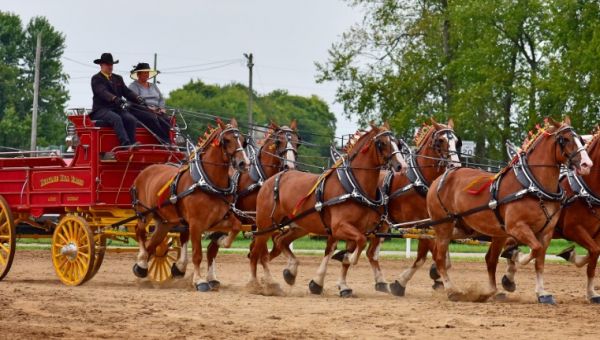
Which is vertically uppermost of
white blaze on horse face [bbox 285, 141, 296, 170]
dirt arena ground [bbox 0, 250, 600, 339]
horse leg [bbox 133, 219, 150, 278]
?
white blaze on horse face [bbox 285, 141, 296, 170]

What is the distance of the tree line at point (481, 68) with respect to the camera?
1447 inches

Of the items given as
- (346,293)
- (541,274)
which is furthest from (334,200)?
(541,274)

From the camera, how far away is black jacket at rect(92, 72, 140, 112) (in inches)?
729

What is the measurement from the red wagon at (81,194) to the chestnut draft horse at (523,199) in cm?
454

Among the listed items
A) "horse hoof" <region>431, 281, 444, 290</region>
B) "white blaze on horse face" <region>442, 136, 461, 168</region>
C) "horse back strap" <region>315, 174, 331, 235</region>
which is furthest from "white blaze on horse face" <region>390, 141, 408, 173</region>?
"horse hoof" <region>431, 281, 444, 290</region>

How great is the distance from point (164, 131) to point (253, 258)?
8.65 ft

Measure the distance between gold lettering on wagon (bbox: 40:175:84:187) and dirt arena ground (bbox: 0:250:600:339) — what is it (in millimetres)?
1439

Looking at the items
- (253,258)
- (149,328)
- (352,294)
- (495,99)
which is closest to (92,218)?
(253,258)

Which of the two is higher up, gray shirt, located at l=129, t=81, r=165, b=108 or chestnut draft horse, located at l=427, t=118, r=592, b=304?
gray shirt, located at l=129, t=81, r=165, b=108

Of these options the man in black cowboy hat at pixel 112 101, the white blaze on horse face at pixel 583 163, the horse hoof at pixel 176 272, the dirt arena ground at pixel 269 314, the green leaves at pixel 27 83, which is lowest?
the dirt arena ground at pixel 269 314

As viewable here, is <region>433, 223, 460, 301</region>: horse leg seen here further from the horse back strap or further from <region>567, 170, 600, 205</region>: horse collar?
<region>567, 170, 600, 205</region>: horse collar

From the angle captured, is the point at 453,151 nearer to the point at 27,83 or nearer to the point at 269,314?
the point at 269,314

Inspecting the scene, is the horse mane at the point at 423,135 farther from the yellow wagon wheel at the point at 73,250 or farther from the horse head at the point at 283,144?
the yellow wagon wheel at the point at 73,250

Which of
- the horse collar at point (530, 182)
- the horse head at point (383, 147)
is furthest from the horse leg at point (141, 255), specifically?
the horse collar at point (530, 182)
